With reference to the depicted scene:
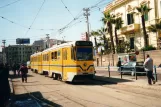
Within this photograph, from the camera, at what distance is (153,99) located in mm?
10539

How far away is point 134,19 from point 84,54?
92.4 ft

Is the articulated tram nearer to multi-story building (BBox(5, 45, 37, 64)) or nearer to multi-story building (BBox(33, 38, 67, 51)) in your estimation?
multi-story building (BBox(33, 38, 67, 51))

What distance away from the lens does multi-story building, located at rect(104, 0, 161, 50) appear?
125ft

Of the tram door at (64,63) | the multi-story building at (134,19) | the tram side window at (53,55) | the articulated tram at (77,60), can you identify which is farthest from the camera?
the multi-story building at (134,19)

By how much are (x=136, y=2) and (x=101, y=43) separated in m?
14.2

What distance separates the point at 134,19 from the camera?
44.0m

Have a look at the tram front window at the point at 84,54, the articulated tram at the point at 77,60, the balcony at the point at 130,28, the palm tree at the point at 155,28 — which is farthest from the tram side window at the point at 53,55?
the balcony at the point at 130,28

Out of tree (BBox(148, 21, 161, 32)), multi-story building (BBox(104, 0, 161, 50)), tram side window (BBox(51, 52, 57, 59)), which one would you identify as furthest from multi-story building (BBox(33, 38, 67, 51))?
tree (BBox(148, 21, 161, 32))

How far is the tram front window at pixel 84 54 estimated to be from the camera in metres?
18.0

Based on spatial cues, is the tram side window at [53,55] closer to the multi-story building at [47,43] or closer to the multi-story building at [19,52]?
the multi-story building at [47,43]

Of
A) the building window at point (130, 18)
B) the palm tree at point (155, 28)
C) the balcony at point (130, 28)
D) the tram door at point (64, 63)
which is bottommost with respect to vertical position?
the tram door at point (64, 63)

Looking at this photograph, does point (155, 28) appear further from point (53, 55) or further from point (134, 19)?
point (53, 55)

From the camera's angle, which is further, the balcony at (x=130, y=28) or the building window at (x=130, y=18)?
the building window at (x=130, y=18)

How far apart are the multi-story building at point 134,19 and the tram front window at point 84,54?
21922 millimetres
